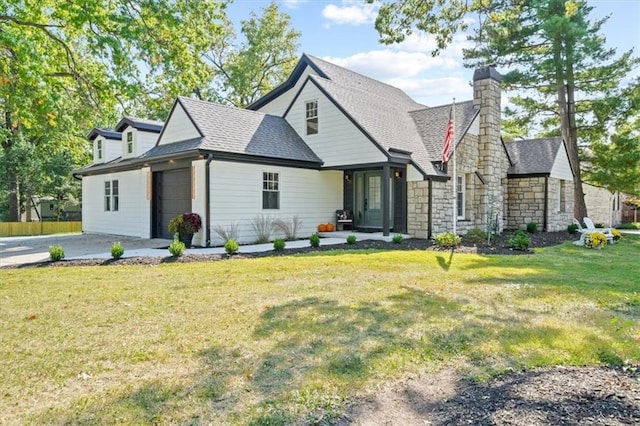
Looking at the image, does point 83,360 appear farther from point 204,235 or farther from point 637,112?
point 637,112

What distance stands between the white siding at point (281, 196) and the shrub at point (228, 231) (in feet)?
0.31

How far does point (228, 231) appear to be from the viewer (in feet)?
42.2

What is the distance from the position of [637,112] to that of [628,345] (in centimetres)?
2048

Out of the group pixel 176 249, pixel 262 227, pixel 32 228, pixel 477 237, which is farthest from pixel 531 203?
pixel 32 228

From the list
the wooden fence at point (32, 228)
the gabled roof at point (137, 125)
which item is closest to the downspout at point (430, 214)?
the gabled roof at point (137, 125)

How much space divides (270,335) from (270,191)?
10.1 metres

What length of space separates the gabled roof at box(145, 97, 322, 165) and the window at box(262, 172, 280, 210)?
2.45 ft

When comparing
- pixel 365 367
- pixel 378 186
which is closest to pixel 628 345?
pixel 365 367

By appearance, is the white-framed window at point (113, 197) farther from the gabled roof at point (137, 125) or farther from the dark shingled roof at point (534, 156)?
the dark shingled roof at point (534, 156)

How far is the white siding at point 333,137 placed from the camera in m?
14.1

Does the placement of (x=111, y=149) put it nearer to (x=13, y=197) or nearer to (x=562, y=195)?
(x=13, y=197)

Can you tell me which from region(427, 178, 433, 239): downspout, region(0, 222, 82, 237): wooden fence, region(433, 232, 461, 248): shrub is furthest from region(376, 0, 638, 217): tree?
region(0, 222, 82, 237): wooden fence

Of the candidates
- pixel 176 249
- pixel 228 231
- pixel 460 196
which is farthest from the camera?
pixel 460 196

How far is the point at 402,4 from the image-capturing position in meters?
9.84
